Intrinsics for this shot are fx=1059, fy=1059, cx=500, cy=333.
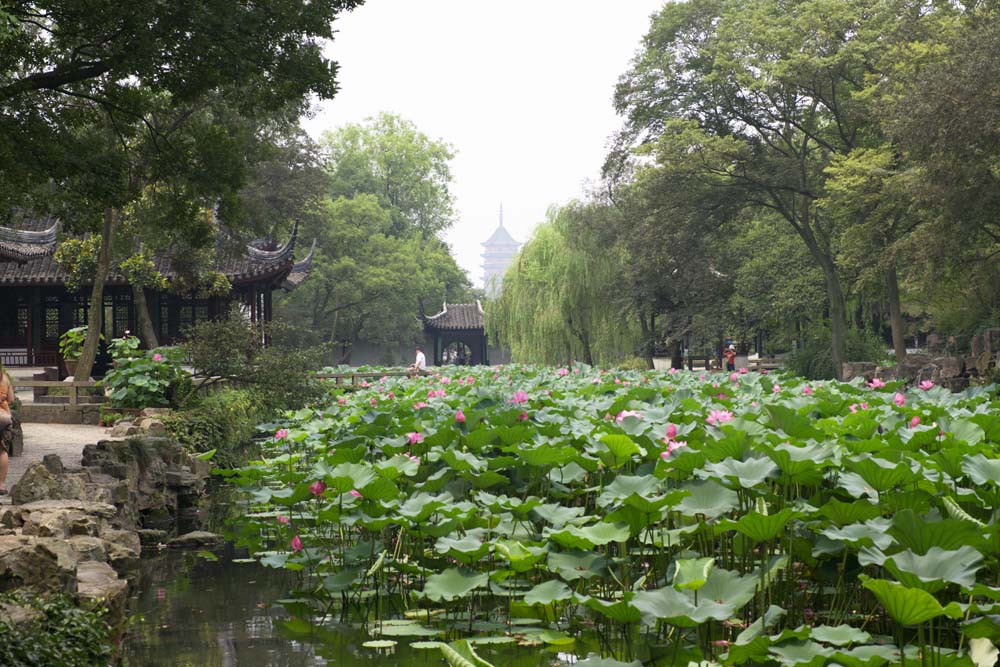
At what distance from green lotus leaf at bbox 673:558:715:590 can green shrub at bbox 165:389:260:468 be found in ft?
29.1

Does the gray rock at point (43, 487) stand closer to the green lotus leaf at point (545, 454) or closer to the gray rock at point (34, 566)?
Answer: the gray rock at point (34, 566)

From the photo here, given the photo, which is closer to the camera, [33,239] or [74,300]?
[33,239]

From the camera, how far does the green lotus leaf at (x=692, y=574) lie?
326 cm

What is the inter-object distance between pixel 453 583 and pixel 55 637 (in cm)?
146

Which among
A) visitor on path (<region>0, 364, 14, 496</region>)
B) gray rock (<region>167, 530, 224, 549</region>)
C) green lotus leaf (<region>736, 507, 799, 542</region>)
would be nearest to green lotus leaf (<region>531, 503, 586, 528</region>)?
green lotus leaf (<region>736, 507, 799, 542</region>)

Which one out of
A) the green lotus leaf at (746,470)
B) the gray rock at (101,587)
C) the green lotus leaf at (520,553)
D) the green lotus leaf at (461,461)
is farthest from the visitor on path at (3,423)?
the green lotus leaf at (746,470)

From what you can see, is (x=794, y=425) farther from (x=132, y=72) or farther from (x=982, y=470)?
(x=132, y=72)

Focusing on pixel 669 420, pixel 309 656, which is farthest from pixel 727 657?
pixel 669 420

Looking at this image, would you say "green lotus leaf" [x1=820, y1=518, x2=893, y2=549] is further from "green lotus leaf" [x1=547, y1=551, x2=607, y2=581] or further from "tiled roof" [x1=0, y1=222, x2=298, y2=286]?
"tiled roof" [x1=0, y1=222, x2=298, y2=286]

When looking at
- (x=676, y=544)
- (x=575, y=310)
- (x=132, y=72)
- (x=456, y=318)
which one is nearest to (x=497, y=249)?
(x=456, y=318)

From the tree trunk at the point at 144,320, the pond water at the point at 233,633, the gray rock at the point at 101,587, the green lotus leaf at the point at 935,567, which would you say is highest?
the tree trunk at the point at 144,320

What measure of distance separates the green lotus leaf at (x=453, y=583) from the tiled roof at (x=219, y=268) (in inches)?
661

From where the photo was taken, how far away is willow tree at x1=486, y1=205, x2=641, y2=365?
88.2ft

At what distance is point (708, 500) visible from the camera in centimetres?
421
